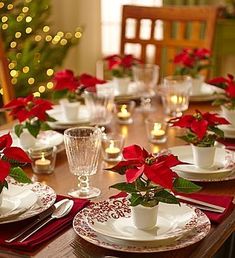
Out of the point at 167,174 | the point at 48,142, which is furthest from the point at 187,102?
the point at 167,174

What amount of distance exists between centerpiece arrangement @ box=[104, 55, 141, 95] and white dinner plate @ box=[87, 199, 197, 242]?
3.36 feet

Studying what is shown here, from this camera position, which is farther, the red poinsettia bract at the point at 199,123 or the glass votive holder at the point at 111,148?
the glass votive holder at the point at 111,148

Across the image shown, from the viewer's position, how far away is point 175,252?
3.66 feet

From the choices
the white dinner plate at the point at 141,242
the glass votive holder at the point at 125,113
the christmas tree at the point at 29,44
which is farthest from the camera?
the christmas tree at the point at 29,44

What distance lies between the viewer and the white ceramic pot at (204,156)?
59.0 inches

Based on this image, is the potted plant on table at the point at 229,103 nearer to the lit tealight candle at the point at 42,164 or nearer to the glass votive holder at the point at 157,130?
the glass votive holder at the point at 157,130

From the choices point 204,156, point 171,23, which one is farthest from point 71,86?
point 171,23

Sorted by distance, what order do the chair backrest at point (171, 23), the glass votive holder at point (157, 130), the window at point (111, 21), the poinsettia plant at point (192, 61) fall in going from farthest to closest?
1. the window at point (111, 21)
2. the chair backrest at point (171, 23)
3. the poinsettia plant at point (192, 61)
4. the glass votive holder at point (157, 130)

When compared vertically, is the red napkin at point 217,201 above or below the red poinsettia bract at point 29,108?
below

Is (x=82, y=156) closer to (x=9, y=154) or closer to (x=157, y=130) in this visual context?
(x=9, y=154)

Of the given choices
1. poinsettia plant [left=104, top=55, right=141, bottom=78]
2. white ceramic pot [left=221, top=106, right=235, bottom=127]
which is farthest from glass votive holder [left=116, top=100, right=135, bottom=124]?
white ceramic pot [left=221, top=106, right=235, bottom=127]

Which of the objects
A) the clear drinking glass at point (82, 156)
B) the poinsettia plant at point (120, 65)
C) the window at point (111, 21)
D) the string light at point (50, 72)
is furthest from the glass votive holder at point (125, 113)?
A: the window at point (111, 21)

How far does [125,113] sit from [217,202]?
2.44ft

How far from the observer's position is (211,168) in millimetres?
1504
